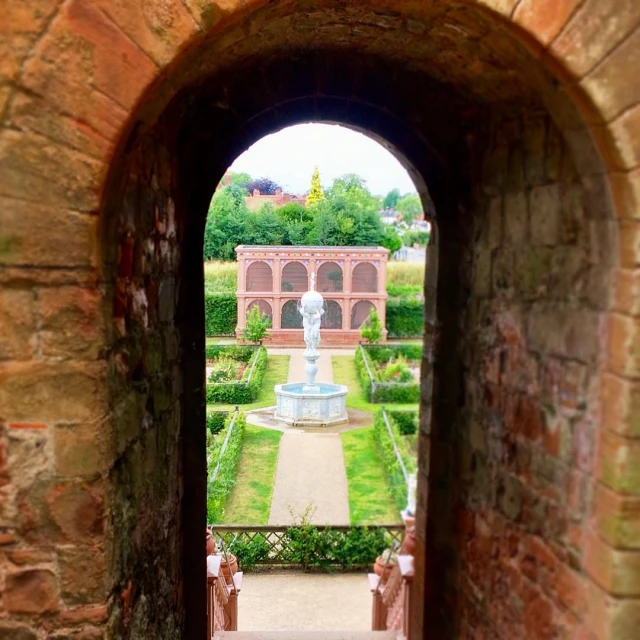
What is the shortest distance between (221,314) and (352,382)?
6.41m

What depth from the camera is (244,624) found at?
6.86 metres

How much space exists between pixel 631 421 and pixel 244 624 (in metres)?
6.15

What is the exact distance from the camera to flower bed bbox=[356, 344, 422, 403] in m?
16.6

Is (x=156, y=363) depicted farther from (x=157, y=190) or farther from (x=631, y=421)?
(x=631, y=421)

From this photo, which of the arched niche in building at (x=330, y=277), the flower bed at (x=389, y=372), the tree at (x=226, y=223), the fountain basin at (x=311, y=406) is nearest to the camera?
the fountain basin at (x=311, y=406)

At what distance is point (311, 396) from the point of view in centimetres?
1459

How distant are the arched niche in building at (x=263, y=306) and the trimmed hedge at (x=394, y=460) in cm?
906

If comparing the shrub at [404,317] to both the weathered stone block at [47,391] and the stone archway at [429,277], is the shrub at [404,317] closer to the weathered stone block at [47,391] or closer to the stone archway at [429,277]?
the stone archway at [429,277]

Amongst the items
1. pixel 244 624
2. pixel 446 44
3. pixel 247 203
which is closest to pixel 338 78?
pixel 446 44

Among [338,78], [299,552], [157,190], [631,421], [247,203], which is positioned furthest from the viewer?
[247,203]

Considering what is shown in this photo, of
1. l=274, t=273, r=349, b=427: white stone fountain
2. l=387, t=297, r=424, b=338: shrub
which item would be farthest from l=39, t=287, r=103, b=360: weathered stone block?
l=387, t=297, r=424, b=338: shrub

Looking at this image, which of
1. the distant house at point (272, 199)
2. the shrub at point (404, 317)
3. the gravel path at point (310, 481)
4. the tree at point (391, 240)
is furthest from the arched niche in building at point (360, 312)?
the gravel path at point (310, 481)

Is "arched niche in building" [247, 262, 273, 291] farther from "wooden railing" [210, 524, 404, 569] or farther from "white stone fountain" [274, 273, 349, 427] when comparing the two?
"wooden railing" [210, 524, 404, 569]

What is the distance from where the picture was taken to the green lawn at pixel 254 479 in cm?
966
